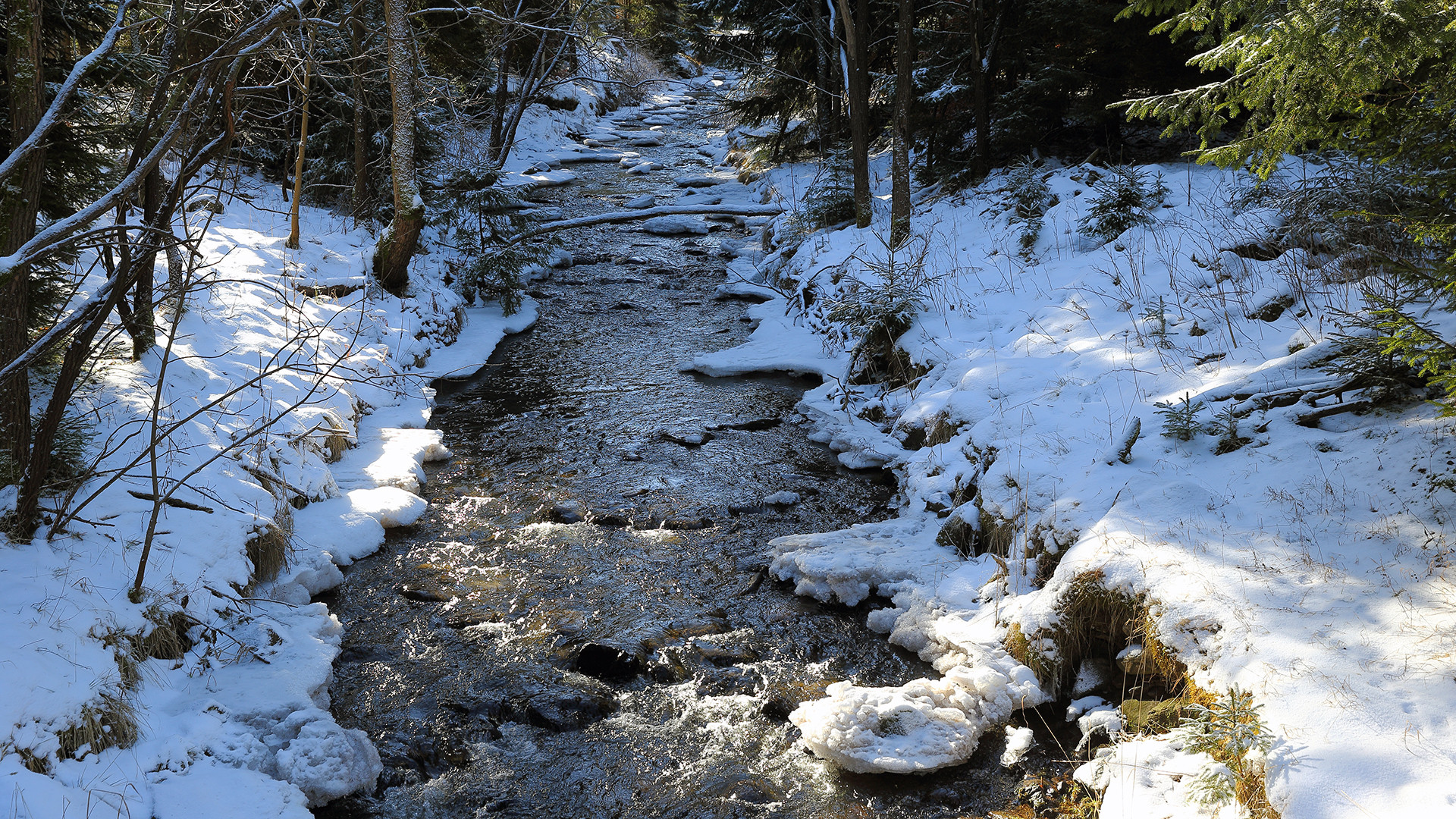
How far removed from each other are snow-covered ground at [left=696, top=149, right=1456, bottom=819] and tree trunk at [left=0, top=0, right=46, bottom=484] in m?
4.74

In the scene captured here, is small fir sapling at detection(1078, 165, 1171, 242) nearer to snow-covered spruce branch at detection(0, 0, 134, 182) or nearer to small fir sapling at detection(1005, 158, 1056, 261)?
small fir sapling at detection(1005, 158, 1056, 261)

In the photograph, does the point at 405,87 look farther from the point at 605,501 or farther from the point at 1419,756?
the point at 1419,756

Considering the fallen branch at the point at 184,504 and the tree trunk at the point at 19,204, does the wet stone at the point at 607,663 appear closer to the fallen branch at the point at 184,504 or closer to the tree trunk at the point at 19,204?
the fallen branch at the point at 184,504

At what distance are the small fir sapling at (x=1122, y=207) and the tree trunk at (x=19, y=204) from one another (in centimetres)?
1006

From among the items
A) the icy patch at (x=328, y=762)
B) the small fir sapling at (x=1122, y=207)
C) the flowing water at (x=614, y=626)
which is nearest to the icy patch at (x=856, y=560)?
the flowing water at (x=614, y=626)

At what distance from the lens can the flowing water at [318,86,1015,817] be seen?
4316 mm

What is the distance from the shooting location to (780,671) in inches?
207

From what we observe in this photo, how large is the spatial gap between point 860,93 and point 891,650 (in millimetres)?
10611

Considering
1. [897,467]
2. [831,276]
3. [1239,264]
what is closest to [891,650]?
[897,467]

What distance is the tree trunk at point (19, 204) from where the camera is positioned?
4367 millimetres

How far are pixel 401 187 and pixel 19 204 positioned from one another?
7219 millimetres

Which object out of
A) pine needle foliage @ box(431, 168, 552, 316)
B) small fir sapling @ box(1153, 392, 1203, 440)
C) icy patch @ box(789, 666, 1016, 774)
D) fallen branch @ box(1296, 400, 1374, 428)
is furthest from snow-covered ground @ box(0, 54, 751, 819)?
fallen branch @ box(1296, 400, 1374, 428)

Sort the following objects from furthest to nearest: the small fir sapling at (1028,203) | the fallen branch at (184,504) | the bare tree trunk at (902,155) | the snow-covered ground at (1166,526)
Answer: the bare tree trunk at (902,155), the small fir sapling at (1028,203), the fallen branch at (184,504), the snow-covered ground at (1166,526)

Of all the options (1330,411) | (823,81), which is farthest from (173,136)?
(823,81)
